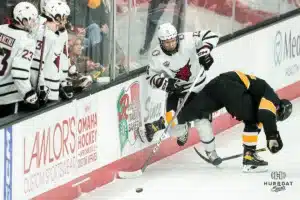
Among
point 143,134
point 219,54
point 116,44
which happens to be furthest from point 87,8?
point 219,54

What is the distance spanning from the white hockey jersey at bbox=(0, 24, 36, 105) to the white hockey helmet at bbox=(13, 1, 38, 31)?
51 mm

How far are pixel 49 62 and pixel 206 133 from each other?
67.5 inches

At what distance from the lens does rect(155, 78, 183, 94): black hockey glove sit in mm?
9148

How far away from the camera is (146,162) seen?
9.26m

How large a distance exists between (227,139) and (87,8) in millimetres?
2036

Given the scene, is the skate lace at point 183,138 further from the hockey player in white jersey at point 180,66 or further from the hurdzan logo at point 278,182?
the hurdzan logo at point 278,182

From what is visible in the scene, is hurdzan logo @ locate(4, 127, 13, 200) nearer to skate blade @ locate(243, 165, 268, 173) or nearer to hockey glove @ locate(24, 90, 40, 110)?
hockey glove @ locate(24, 90, 40, 110)

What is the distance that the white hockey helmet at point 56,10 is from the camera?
8.14 metres

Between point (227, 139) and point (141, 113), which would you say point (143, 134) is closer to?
point (141, 113)

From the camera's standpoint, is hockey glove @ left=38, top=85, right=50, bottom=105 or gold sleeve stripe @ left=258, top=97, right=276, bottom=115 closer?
hockey glove @ left=38, top=85, right=50, bottom=105

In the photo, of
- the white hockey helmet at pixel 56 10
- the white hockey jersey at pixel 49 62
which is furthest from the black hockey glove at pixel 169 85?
the white hockey helmet at pixel 56 10

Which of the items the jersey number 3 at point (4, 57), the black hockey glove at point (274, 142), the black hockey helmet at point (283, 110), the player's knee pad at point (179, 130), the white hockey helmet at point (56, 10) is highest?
the white hockey helmet at point (56, 10)

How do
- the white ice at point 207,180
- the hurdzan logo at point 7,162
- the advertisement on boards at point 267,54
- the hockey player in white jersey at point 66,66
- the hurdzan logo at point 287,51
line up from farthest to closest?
the hurdzan logo at point 287,51 → the advertisement on boards at point 267,54 → the white ice at point 207,180 → the hockey player in white jersey at point 66,66 → the hurdzan logo at point 7,162

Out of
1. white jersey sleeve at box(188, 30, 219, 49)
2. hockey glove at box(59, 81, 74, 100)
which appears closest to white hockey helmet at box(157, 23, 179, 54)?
white jersey sleeve at box(188, 30, 219, 49)
